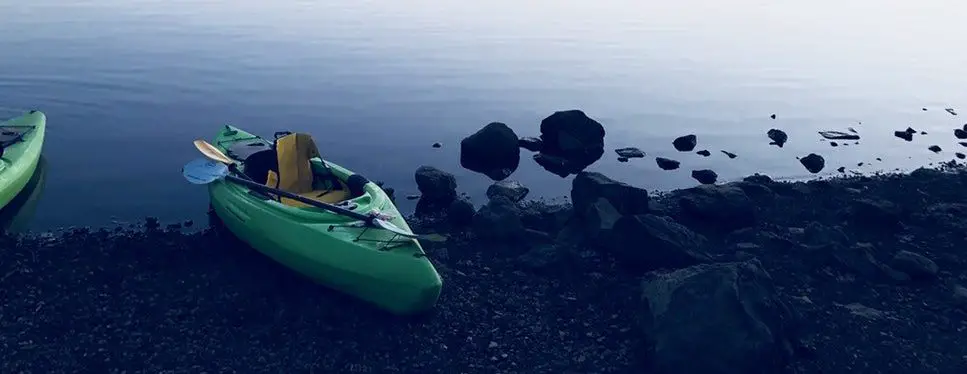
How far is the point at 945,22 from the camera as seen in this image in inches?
2675

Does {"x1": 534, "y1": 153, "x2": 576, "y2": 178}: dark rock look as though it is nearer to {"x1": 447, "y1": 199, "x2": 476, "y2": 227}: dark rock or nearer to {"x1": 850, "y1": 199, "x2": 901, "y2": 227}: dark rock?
{"x1": 447, "y1": 199, "x2": 476, "y2": 227}: dark rock

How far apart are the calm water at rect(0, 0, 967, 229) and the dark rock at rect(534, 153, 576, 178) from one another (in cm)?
62

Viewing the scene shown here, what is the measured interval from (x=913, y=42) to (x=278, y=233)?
57.6 metres

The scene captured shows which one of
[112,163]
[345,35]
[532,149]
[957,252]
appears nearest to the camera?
[957,252]

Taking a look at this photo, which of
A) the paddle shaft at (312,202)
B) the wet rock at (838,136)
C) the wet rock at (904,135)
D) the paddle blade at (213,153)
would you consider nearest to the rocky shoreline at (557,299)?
the paddle shaft at (312,202)

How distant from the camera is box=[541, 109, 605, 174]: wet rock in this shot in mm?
26672

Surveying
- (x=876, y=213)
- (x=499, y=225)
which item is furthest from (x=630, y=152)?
(x=499, y=225)

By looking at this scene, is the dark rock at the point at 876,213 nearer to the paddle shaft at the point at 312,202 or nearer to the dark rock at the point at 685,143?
the dark rock at the point at 685,143

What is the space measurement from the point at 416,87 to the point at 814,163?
18312mm

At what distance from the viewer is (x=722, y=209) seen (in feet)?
60.0

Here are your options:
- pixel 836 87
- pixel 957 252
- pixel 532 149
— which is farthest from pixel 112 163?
pixel 836 87

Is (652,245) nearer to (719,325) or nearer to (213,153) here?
(719,325)

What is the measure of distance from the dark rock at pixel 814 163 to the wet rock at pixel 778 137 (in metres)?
3.20

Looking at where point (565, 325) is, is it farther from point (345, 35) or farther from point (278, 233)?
point (345, 35)
